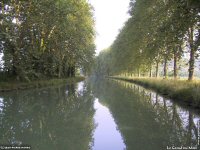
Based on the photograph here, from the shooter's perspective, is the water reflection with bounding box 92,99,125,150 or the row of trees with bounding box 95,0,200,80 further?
the row of trees with bounding box 95,0,200,80

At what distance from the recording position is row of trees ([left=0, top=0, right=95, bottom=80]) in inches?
1045

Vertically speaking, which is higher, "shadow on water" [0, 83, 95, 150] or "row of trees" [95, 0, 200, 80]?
"row of trees" [95, 0, 200, 80]

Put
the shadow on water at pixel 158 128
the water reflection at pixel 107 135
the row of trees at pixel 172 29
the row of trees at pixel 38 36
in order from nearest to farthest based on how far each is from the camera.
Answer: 1. the water reflection at pixel 107 135
2. the shadow on water at pixel 158 128
3. the row of trees at pixel 172 29
4. the row of trees at pixel 38 36

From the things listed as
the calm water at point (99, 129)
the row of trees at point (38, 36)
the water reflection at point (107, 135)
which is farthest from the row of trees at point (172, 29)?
the row of trees at point (38, 36)

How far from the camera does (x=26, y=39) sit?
113 ft

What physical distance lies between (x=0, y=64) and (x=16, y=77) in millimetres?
2183

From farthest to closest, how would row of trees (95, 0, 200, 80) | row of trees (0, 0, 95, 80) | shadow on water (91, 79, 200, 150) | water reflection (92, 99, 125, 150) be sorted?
row of trees (0, 0, 95, 80)
row of trees (95, 0, 200, 80)
shadow on water (91, 79, 200, 150)
water reflection (92, 99, 125, 150)

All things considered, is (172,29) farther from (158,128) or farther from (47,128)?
(47,128)

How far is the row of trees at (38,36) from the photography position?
1045 inches

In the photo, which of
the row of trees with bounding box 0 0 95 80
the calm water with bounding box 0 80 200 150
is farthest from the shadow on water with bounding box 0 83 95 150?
the row of trees with bounding box 0 0 95 80

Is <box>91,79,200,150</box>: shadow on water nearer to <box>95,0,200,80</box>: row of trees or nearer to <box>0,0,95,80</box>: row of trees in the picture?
<box>95,0,200,80</box>: row of trees

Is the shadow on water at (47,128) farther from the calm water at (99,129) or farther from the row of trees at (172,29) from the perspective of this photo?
the row of trees at (172,29)

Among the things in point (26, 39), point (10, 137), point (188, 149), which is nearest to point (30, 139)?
point (10, 137)

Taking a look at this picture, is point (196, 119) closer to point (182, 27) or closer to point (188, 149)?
point (188, 149)
